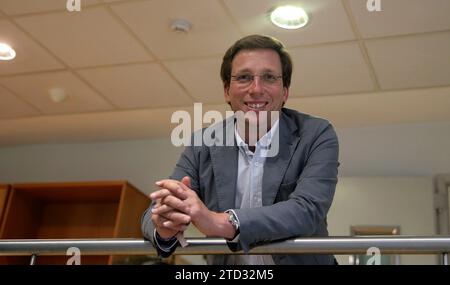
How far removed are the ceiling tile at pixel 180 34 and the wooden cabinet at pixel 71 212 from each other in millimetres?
966

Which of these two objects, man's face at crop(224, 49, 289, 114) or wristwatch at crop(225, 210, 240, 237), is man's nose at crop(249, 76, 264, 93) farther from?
wristwatch at crop(225, 210, 240, 237)

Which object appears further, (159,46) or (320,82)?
(320,82)

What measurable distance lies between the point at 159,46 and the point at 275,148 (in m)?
1.41

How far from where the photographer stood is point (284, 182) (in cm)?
123

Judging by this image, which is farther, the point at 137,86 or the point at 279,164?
the point at 137,86

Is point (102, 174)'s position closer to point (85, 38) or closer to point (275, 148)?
point (85, 38)

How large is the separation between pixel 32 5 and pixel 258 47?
131 centimetres

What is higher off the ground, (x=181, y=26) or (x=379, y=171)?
(x=181, y=26)

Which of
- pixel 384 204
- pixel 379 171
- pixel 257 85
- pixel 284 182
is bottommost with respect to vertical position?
pixel 284 182

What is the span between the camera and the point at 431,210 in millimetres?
2924

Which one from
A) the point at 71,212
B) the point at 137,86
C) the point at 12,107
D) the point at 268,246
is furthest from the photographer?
the point at 71,212
